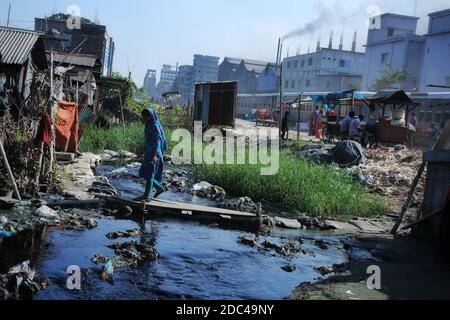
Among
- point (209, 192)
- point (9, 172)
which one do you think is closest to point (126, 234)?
point (9, 172)

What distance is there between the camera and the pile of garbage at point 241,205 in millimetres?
9969

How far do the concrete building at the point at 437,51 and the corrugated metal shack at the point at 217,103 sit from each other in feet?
77.8

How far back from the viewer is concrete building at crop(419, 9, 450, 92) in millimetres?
37469

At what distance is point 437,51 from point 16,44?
35692 mm

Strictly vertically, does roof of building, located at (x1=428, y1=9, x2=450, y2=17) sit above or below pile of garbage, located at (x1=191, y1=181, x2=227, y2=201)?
above

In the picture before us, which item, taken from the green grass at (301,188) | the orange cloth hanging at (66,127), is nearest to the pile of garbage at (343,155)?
the green grass at (301,188)

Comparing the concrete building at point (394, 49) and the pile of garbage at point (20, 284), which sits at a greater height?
the concrete building at point (394, 49)

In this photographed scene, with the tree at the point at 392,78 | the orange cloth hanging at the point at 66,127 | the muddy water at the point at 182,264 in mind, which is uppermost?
the tree at the point at 392,78

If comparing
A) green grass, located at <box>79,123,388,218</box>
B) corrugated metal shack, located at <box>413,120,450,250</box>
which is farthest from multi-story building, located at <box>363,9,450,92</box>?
corrugated metal shack, located at <box>413,120,450,250</box>

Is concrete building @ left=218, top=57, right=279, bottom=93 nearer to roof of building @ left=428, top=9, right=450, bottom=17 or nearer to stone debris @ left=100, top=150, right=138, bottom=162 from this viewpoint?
roof of building @ left=428, top=9, right=450, bottom=17

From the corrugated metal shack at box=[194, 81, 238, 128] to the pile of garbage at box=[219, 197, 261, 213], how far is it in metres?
10.1

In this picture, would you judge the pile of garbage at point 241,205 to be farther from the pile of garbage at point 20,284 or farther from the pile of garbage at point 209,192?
the pile of garbage at point 20,284

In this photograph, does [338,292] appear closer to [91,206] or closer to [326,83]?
[91,206]
